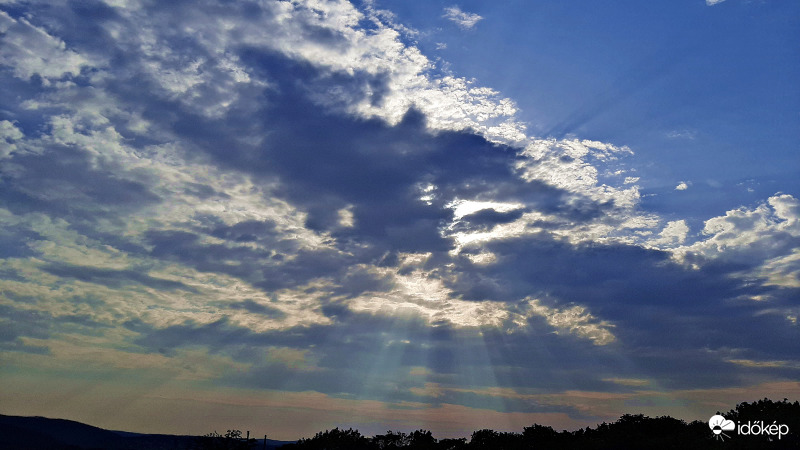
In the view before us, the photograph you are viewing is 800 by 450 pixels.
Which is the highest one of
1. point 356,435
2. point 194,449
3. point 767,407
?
point 767,407

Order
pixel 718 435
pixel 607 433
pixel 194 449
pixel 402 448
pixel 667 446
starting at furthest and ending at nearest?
pixel 194 449 → pixel 402 448 → pixel 607 433 → pixel 667 446 → pixel 718 435

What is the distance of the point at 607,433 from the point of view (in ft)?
221

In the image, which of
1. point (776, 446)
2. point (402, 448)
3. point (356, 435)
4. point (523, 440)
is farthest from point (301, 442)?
point (776, 446)

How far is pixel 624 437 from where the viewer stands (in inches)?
2470

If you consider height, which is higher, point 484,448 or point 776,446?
point 776,446

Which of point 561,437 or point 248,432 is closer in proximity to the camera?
point 561,437

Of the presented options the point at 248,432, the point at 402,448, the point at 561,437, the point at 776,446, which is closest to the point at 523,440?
the point at 561,437

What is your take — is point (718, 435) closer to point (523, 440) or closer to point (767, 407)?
point (767, 407)

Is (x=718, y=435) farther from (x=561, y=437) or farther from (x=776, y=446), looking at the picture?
(x=561, y=437)

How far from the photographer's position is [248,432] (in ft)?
413

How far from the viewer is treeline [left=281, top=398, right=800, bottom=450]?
47.4m

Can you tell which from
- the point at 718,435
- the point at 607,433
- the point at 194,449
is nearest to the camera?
the point at 718,435

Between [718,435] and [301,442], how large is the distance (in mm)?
61636

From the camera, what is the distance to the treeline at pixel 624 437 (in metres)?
47.4
